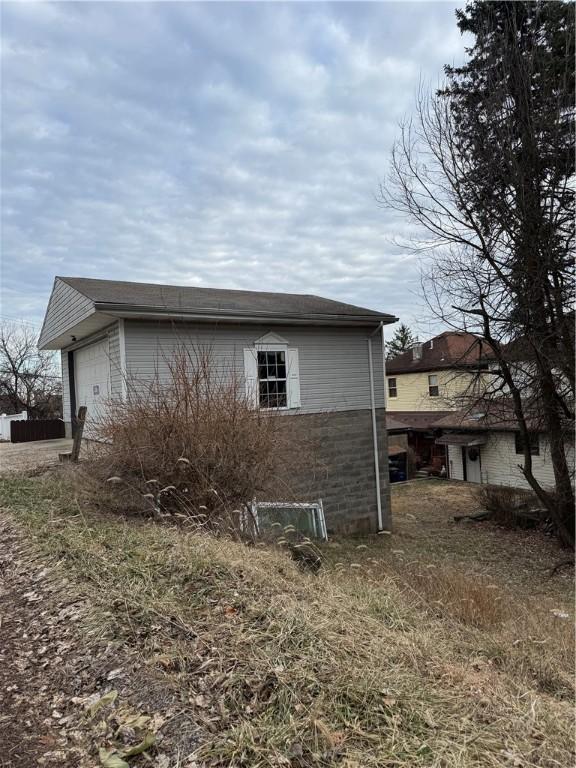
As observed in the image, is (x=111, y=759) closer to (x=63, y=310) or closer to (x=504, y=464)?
(x=63, y=310)

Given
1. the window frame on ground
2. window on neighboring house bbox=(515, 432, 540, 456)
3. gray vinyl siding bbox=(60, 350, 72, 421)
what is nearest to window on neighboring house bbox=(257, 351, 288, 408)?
gray vinyl siding bbox=(60, 350, 72, 421)

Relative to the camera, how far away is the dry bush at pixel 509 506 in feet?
52.3

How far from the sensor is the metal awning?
2342cm

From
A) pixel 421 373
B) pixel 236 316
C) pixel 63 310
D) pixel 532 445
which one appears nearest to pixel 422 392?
pixel 421 373

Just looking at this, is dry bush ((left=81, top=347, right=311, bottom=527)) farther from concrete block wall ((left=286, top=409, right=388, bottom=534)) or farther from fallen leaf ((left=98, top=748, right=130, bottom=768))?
concrete block wall ((left=286, top=409, right=388, bottom=534))

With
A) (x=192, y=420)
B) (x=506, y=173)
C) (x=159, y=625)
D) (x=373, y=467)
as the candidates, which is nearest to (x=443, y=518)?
(x=373, y=467)

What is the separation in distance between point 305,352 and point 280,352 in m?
0.74

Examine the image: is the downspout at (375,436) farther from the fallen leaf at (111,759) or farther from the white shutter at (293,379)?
the fallen leaf at (111,759)

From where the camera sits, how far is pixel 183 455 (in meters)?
6.25

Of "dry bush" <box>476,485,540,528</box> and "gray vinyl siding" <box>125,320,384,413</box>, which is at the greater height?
"gray vinyl siding" <box>125,320,384,413</box>

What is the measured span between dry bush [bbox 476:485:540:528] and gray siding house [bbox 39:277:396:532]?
14.8 feet

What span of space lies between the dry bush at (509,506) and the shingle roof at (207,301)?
7.64 metres

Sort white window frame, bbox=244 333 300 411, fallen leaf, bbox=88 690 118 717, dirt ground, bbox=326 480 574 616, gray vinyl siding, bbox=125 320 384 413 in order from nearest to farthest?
fallen leaf, bbox=88 690 118 717 < dirt ground, bbox=326 480 574 616 < gray vinyl siding, bbox=125 320 384 413 < white window frame, bbox=244 333 300 411

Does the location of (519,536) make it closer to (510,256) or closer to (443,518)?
(443,518)
